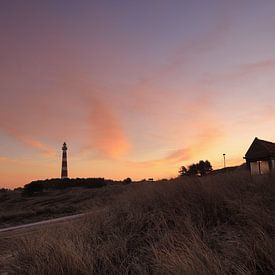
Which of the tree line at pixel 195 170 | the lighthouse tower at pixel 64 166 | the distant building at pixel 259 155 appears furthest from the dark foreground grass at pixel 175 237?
the lighthouse tower at pixel 64 166

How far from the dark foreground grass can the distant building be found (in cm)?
2231

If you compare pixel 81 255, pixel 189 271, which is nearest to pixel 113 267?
pixel 81 255

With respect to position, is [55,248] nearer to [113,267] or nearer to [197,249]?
[113,267]

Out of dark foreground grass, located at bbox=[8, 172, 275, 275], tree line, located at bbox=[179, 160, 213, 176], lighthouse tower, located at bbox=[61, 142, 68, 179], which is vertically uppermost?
lighthouse tower, located at bbox=[61, 142, 68, 179]

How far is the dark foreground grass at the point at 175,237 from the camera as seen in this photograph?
5.03 metres

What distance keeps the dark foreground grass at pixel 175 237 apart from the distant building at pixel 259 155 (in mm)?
22312

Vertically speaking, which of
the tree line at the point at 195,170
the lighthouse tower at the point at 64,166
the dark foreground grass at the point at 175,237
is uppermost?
the lighthouse tower at the point at 64,166

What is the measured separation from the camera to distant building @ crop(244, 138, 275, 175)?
102 ft

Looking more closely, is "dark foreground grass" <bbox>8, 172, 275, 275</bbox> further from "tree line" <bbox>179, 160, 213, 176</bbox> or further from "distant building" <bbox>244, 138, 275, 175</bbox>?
"distant building" <bbox>244, 138, 275, 175</bbox>

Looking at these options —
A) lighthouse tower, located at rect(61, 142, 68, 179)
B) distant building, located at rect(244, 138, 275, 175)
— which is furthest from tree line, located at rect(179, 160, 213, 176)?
lighthouse tower, located at rect(61, 142, 68, 179)

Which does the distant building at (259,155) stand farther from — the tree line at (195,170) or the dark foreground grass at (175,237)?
the dark foreground grass at (175,237)

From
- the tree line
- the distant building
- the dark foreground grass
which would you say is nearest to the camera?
the dark foreground grass

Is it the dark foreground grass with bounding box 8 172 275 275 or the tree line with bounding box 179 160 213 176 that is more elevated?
the tree line with bounding box 179 160 213 176

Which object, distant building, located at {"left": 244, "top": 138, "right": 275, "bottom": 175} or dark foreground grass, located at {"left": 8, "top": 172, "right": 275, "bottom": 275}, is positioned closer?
dark foreground grass, located at {"left": 8, "top": 172, "right": 275, "bottom": 275}
